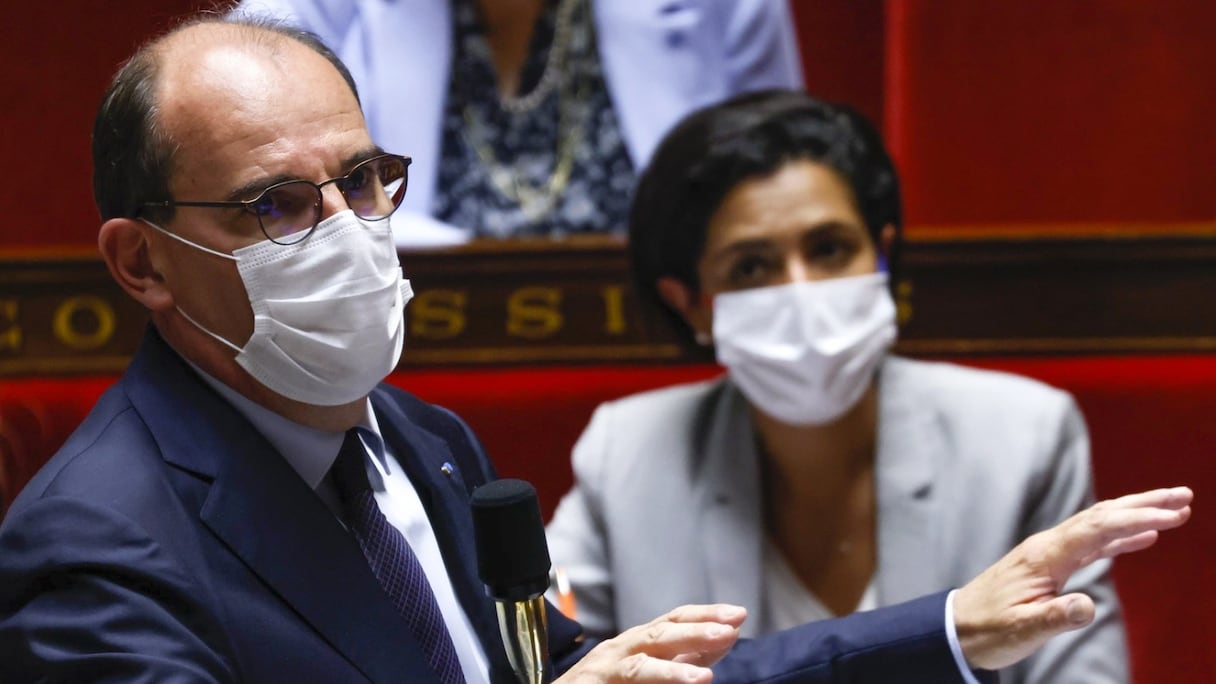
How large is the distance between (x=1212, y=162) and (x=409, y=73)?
1117mm

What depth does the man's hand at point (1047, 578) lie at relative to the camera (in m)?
0.96

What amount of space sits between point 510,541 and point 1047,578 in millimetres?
377

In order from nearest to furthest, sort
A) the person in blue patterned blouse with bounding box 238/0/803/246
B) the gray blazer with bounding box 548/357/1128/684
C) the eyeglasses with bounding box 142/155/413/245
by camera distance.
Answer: the eyeglasses with bounding box 142/155/413/245
the gray blazer with bounding box 548/357/1128/684
the person in blue patterned blouse with bounding box 238/0/803/246

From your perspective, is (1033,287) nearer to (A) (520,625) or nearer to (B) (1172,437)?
(B) (1172,437)

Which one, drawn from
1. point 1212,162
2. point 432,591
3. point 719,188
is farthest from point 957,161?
point 432,591

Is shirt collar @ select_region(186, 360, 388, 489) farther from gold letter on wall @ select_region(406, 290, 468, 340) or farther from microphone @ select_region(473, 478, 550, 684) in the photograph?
gold letter on wall @ select_region(406, 290, 468, 340)

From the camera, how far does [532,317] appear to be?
6.33ft

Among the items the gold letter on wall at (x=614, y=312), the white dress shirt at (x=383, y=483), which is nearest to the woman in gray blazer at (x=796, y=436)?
the gold letter on wall at (x=614, y=312)

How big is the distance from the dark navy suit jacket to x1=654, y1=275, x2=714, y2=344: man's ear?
0.72 m

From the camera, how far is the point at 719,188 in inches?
65.1

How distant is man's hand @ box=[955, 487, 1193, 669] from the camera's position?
0.96 m

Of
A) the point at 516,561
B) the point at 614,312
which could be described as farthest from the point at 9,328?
the point at 516,561

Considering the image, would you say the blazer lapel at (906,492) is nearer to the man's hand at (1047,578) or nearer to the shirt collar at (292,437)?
the man's hand at (1047,578)

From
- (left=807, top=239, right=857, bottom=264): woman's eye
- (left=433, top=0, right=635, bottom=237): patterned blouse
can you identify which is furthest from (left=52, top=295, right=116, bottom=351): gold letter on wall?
(left=807, top=239, right=857, bottom=264): woman's eye
